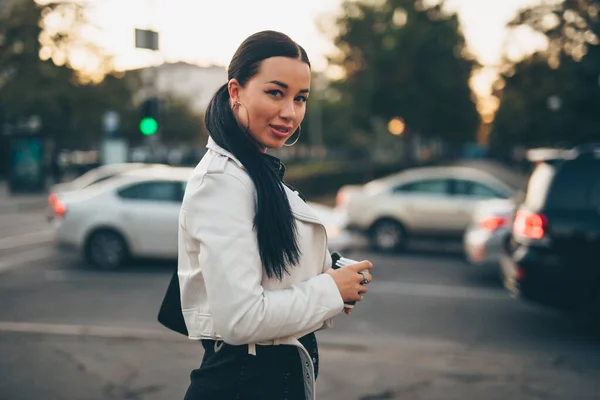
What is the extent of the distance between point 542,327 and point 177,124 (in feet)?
202

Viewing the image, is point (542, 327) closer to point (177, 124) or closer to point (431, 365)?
point (431, 365)

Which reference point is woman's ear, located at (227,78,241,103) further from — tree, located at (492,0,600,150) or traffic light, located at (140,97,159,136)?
tree, located at (492,0,600,150)

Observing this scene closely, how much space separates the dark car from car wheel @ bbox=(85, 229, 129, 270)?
20.3 ft

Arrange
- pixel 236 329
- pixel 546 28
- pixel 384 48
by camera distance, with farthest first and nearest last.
→ pixel 384 48, pixel 546 28, pixel 236 329

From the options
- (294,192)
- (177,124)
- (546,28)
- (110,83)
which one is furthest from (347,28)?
(294,192)

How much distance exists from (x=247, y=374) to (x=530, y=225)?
491 centimetres

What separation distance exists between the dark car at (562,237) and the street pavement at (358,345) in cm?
54

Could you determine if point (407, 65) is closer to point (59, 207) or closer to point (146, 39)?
point (146, 39)

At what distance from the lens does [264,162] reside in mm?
1721

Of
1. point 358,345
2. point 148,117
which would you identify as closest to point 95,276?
point 148,117

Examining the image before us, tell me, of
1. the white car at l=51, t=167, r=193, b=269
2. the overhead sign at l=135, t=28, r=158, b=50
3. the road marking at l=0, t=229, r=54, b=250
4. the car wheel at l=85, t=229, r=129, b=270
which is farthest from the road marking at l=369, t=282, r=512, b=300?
the road marking at l=0, t=229, r=54, b=250

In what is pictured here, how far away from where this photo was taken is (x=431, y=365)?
5.20 meters

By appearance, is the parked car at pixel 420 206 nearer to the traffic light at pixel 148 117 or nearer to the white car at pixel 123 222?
the white car at pixel 123 222

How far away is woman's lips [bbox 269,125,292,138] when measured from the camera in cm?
176
